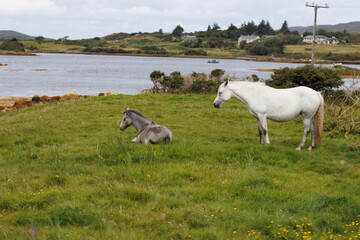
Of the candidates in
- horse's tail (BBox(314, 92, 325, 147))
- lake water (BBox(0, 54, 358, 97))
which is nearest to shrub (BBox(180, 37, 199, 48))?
lake water (BBox(0, 54, 358, 97))

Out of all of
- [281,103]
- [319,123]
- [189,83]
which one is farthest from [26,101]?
[319,123]

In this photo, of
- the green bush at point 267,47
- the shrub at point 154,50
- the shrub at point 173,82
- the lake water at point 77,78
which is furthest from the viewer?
the shrub at point 154,50

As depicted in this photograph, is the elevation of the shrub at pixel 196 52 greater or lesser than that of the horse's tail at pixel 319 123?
greater

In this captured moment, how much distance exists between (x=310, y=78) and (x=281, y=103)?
15458mm

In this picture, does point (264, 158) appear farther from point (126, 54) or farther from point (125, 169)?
point (126, 54)

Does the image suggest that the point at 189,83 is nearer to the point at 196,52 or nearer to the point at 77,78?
the point at 77,78

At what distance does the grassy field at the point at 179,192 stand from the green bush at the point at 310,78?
1357 centimetres

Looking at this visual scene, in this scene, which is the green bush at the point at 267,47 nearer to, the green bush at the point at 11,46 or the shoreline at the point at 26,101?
the green bush at the point at 11,46

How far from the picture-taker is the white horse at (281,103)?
1083 centimetres

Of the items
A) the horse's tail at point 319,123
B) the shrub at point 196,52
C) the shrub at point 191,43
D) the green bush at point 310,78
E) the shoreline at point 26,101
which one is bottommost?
the shoreline at point 26,101

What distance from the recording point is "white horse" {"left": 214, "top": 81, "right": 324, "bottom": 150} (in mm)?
10828

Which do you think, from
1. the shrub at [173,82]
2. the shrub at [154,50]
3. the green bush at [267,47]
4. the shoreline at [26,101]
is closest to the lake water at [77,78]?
the shrub at [173,82]

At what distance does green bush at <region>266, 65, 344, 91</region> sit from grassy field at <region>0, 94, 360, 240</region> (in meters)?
13.6

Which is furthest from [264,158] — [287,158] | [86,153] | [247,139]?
[86,153]
